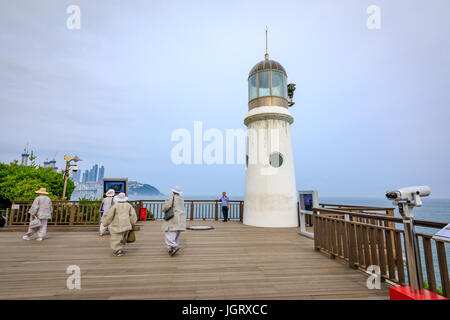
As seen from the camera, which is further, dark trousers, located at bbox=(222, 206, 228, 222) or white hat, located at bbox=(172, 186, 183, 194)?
dark trousers, located at bbox=(222, 206, 228, 222)

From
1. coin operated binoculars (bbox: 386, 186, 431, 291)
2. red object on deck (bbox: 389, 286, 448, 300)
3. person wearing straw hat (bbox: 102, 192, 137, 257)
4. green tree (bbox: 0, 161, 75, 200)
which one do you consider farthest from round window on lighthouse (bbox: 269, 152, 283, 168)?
green tree (bbox: 0, 161, 75, 200)

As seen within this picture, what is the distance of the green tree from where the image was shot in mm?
13625

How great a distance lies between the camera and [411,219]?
94.8 inches

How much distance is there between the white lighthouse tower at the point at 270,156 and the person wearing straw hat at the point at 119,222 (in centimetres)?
616

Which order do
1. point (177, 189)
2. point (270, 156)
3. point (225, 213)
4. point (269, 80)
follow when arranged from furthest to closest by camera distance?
point (225, 213), point (269, 80), point (270, 156), point (177, 189)

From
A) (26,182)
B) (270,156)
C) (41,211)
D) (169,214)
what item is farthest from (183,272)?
(26,182)

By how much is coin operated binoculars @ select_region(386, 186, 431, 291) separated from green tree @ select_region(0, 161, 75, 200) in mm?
17074

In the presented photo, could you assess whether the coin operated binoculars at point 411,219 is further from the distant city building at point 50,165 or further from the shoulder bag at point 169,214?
the distant city building at point 50,165

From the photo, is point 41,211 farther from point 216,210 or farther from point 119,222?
point 216,210

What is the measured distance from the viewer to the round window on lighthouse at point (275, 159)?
9.88 m

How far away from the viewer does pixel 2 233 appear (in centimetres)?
793

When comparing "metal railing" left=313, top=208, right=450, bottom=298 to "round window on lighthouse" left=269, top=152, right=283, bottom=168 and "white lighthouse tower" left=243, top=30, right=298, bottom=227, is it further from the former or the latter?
"round window on lighthouse" left=269, top=152, right=283, bottom=168

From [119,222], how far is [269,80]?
932 centimetres

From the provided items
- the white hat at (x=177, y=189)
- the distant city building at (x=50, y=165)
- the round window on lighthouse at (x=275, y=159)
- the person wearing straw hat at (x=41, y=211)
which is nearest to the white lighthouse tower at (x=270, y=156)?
the round window on lighthouse at (x=275, y=159)
